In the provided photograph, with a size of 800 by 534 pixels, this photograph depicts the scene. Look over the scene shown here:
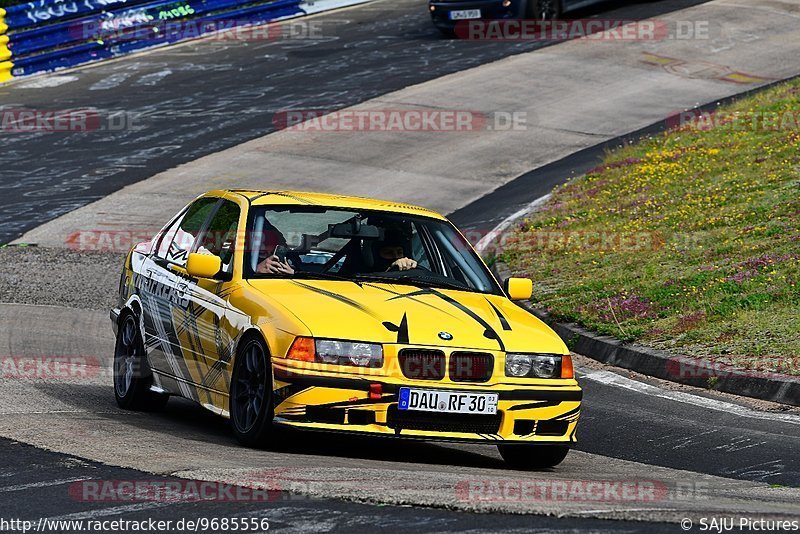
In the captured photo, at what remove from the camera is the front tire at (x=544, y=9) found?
29.9 m

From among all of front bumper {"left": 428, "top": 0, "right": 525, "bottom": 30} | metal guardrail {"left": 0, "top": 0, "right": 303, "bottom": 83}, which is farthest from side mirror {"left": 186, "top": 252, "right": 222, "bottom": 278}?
front bumper {"left": 428, "top": 0, "right": 525, "bottom": 30}

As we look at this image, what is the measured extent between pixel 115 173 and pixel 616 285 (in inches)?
380

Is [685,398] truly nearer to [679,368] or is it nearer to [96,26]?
[679,368]

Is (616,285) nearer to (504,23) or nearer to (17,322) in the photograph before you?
(17,322)

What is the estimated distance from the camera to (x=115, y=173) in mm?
21703

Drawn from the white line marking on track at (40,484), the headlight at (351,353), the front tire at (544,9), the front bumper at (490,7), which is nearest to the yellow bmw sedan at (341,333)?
the headlight at (351,353)

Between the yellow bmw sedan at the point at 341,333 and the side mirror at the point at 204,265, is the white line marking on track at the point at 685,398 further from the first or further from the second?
the side mirror at the point at 204,265

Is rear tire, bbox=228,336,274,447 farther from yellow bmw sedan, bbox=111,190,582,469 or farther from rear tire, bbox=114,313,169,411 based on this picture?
rear tire, bbox=114,313,169,411

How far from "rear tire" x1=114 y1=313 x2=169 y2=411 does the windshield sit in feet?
4.55

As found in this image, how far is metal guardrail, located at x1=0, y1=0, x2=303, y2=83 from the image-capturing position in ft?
90.5

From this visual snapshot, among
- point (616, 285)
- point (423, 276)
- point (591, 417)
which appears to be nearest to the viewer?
point (423, 276)

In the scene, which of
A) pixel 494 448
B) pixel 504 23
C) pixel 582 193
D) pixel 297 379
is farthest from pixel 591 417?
pixel 504 23

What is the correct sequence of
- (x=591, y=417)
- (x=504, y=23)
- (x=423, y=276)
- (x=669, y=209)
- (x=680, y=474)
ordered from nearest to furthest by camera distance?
(x=680, y=474) < (x=423, y=276) < (x=591, y=417) < (x=669, y=209) < (x=504, y=23)

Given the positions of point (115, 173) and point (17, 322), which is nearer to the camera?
point (17, 322)
